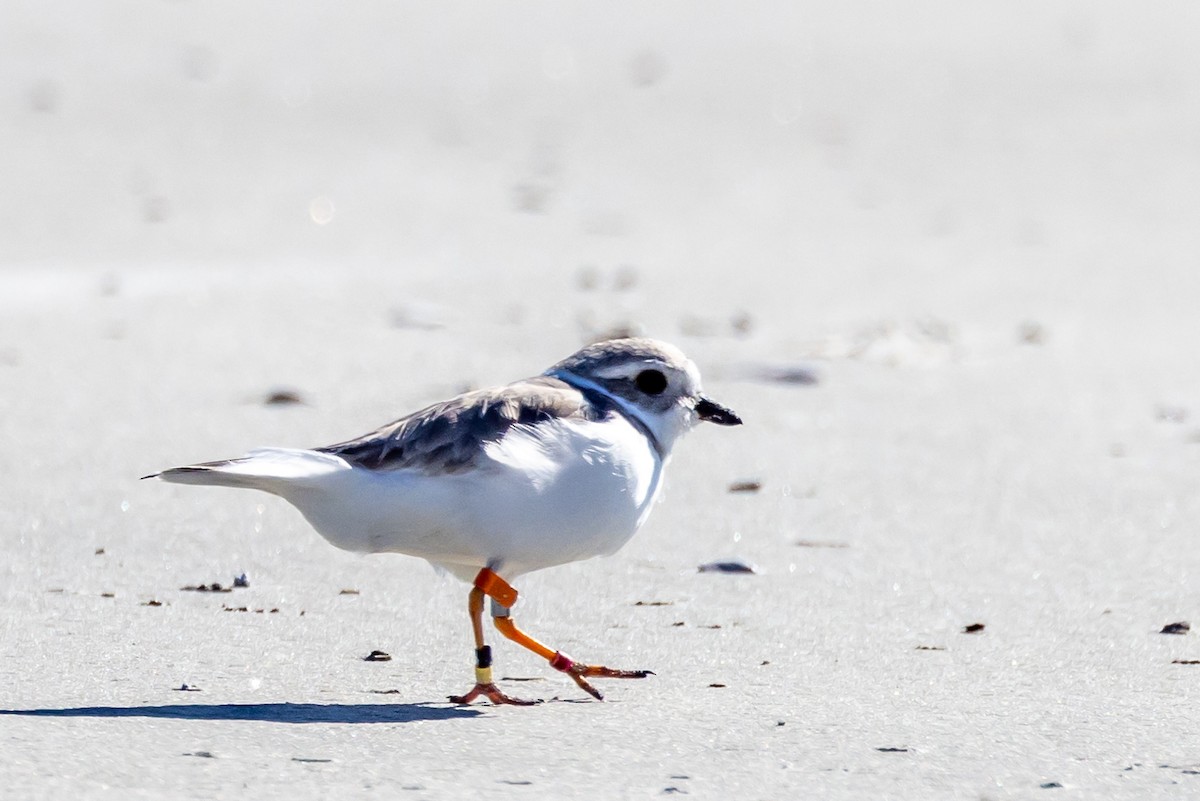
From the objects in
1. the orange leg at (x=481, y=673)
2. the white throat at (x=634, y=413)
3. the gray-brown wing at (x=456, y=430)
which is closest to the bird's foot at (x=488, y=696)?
the orange leg at (x=481, y=673)

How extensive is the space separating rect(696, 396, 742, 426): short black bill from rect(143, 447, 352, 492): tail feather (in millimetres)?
952

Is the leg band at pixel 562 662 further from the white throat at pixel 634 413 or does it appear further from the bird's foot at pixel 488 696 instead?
the white throat at pixel 634 413

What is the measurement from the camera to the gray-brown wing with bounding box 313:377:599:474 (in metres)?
3.50

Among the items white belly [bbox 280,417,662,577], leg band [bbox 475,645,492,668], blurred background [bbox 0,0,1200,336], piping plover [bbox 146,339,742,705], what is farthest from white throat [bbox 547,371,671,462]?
blurred background [bbox 0,0,1200,336]

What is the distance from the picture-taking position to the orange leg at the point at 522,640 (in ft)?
11.6

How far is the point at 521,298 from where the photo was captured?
24.6 ft

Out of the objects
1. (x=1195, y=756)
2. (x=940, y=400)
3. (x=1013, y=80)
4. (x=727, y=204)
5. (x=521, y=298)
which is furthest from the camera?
(x=1013, y=80)

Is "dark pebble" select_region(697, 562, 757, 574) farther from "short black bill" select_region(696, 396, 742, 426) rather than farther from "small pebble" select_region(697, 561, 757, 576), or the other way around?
"short black bill" select_region(696, 396, 742, 426)

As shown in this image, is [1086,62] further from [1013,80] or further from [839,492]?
[839,492]

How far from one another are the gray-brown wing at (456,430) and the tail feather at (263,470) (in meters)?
0.10

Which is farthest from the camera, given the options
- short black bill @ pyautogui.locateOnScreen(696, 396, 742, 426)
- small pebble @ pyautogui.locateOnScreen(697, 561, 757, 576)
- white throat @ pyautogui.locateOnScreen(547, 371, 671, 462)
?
small pebble @ pyautogui.locateOnScreen(697, 561, 757, 576)

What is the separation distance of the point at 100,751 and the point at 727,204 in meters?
6.65

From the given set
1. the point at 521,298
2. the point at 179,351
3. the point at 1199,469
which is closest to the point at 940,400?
the point at 1199,469

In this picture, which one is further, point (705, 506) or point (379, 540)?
point (705, 506)
